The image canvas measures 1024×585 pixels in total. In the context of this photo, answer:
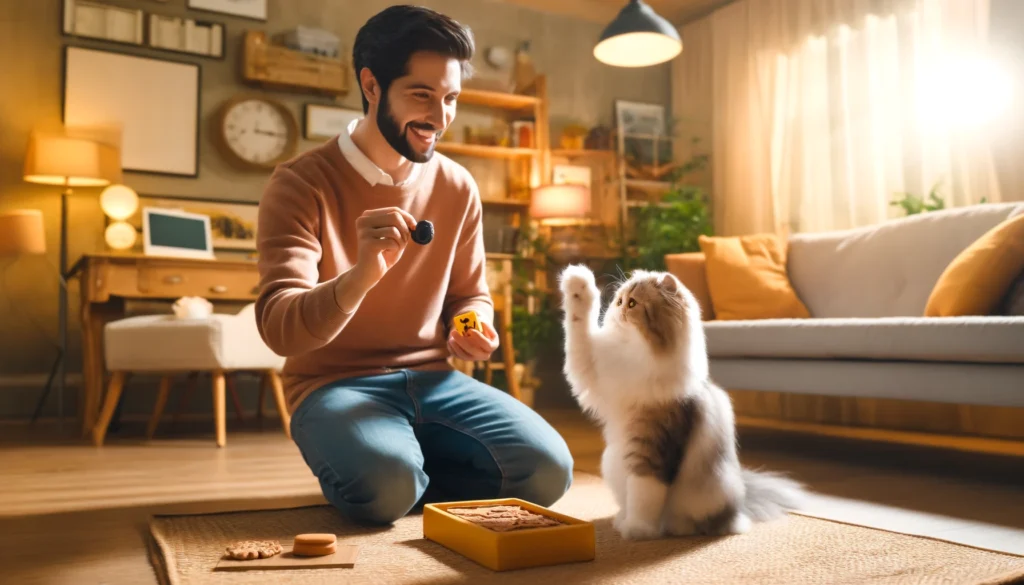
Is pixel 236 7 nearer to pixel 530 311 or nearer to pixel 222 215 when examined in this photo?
pixel 222 215

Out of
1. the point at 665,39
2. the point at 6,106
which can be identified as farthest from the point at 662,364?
the point at 6,106

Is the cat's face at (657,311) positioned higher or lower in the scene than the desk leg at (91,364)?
higher

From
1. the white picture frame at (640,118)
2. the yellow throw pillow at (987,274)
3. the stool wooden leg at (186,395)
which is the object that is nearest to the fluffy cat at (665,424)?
the yellow throw pillow at (987,274)

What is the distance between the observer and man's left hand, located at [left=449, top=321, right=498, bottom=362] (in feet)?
5.30

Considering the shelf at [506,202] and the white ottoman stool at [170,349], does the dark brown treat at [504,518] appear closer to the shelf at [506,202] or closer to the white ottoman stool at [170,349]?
the white ottoman stool at [170,349]

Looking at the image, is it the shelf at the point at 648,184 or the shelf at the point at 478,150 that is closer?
the shelf at the point at 478,150

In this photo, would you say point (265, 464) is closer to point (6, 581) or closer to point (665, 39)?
point (6, 581)

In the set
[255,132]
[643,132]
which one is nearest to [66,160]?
[255,132]

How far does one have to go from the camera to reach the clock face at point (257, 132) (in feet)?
14.5

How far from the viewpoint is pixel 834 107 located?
14.8 feet

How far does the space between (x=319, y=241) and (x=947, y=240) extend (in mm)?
2417

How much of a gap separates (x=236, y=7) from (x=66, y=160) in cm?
139

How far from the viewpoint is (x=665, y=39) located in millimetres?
3564

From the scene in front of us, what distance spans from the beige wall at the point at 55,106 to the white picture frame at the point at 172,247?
12.0 inches
